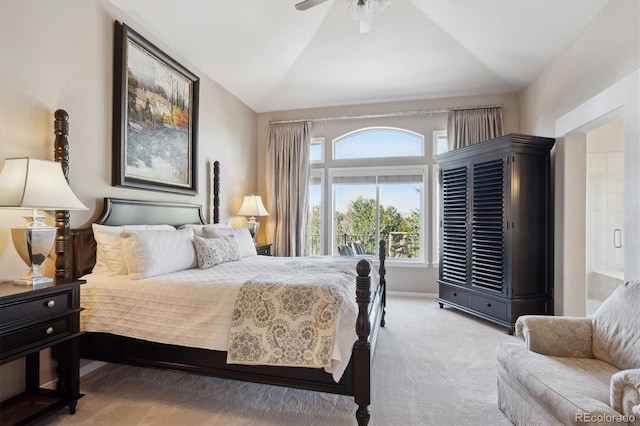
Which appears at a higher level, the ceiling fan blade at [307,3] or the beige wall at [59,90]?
the ceiling fan blade at [307,3]

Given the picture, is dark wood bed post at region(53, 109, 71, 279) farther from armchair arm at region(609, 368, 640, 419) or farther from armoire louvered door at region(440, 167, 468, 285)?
armoire louvered door at region(440, 167, 468, 285)

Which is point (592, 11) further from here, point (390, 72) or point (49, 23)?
point (49, 23)

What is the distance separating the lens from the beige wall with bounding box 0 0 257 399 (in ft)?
6.91

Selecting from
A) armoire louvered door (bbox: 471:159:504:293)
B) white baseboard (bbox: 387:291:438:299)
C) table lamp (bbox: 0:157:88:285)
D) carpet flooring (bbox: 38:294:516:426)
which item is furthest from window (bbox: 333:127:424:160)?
table lamp (bbox: 0:157:88:285)

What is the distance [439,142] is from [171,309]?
4499mm

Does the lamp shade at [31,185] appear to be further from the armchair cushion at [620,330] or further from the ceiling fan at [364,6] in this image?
the armchair cushion at [620,330]

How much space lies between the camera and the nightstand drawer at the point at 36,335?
1.69 meters

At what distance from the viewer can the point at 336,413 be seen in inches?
82.4

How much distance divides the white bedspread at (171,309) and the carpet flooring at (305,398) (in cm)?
47

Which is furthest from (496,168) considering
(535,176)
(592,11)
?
(592,11)

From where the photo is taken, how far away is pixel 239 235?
3830 millimetres

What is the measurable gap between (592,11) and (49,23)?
4473mm

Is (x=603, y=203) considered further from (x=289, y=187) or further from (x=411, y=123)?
(x=289, y=187)

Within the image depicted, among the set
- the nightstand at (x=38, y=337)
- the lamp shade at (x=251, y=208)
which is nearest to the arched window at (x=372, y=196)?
the lamp shade at (x=251, y=208)
